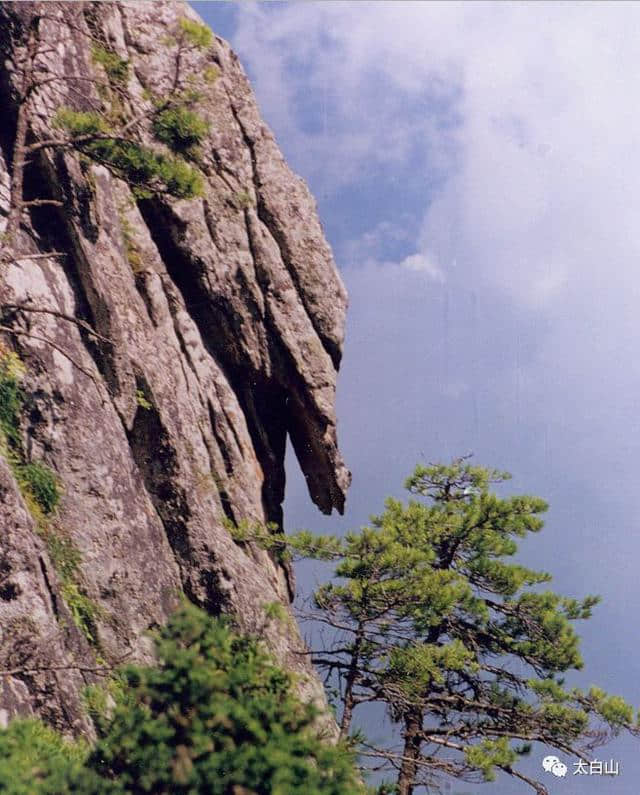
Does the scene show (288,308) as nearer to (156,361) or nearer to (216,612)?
(156,361)

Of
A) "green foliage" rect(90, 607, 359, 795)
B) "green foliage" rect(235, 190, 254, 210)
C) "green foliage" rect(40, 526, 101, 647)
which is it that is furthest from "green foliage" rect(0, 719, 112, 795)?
"green foliage" rect(235, 190, 254, 210)

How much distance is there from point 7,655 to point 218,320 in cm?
809

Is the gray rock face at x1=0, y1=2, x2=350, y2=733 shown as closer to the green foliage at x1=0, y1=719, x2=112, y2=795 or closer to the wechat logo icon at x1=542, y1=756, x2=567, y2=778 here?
the green foliage at x1=0, y1=719, x2=112, y2=795

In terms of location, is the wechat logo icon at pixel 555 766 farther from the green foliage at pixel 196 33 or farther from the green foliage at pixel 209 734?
the green foliage at pixel 196 33

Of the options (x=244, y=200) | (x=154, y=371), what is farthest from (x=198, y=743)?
(x=244, y=200)

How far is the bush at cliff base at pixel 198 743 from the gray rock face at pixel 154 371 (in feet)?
5.53

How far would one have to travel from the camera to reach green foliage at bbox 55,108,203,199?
31.3ft

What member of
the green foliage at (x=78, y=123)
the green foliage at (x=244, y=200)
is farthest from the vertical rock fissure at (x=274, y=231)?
the green foliage at (x=78, y=123)

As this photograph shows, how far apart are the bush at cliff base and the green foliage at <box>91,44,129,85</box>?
11.5 meters

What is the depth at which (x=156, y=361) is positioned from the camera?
12.2 m

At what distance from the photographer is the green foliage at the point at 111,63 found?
12.9 metres

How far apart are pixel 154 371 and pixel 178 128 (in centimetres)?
422

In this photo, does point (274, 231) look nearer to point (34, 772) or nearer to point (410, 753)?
point (410, 753)

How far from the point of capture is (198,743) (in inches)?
174
